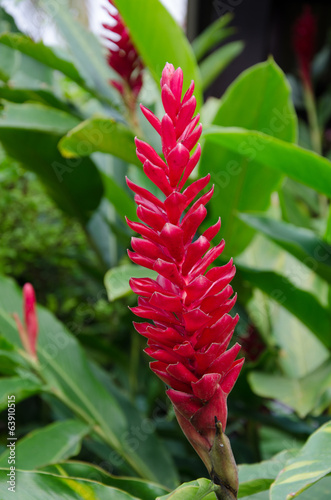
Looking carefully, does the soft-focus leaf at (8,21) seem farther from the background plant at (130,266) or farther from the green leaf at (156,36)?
the green leaf at (156,36)

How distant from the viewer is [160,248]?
39cm

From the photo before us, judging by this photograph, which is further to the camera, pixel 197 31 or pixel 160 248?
pixel 197 31

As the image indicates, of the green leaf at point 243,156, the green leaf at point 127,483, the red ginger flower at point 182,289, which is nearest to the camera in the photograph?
the red ginger flower at point 182,289

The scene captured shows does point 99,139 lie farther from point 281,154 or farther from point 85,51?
point 85,51

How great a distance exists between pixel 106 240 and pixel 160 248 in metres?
1.14

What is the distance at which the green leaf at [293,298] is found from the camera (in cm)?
93

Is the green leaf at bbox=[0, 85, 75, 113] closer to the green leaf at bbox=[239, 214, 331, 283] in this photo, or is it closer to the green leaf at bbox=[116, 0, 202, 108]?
the green leaf at bbox=[116, 0, 202, 108]

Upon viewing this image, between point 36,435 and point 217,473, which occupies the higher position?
point 217,473

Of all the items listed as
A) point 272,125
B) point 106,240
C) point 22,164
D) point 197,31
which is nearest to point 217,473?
point 272,125

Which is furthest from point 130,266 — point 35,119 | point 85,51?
point 85,51

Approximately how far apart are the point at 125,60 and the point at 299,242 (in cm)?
52

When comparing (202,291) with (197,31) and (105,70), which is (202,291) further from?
(197,31)

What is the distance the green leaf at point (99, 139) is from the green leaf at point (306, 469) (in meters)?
0.61

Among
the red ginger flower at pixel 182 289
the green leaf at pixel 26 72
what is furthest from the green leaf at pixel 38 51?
the red ginger flower at pixel 182 289
